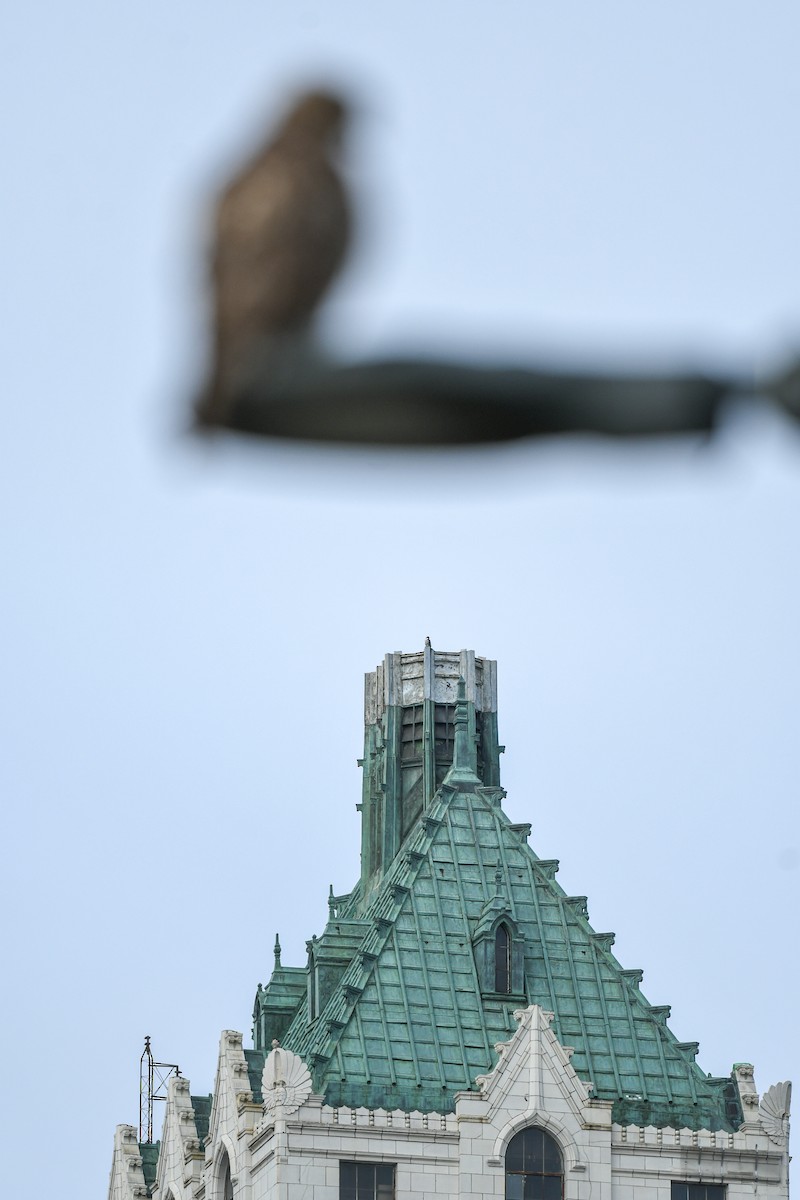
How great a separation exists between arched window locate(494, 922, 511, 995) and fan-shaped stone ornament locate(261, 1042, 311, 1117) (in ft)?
25.2

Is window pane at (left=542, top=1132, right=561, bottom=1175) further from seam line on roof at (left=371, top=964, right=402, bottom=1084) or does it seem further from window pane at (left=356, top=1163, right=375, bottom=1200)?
window pane at (left=356, top=1163, right=375, bottom=1200)

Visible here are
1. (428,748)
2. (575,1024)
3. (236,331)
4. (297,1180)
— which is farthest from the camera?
(428,748)

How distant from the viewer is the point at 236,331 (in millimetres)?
6738

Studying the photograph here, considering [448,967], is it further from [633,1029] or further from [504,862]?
[633,1029]

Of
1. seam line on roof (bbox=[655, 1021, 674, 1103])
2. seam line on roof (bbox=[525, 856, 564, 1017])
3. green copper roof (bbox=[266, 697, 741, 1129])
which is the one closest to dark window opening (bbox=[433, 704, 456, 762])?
green copper roof (bbox=[266, 697, 741, 1129])

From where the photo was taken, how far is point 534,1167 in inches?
3246

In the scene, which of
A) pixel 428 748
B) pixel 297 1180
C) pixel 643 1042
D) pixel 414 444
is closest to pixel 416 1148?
pixel 297 1180

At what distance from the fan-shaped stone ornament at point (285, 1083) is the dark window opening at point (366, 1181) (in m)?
2.53

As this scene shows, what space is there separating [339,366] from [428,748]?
9055 cm

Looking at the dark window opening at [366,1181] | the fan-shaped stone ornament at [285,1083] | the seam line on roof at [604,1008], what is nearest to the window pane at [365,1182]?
the dark window opening at [366,1181]

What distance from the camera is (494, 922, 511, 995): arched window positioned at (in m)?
86.9

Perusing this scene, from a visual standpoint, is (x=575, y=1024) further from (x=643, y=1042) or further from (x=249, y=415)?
(x=249, y=415)

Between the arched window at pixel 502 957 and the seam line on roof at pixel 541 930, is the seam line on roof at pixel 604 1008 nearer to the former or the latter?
the seam line on roof at pixel 541 930

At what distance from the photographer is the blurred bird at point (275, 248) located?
6711mm
